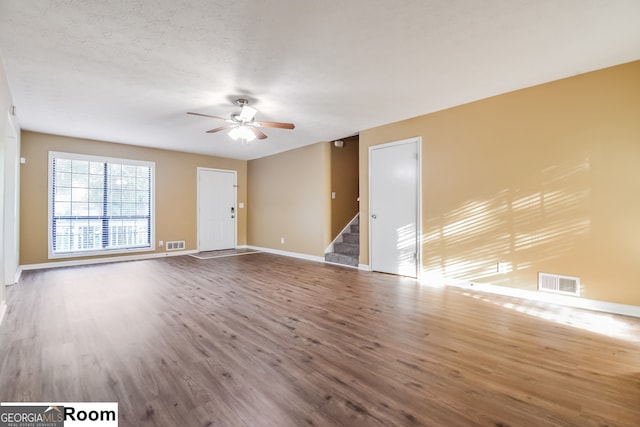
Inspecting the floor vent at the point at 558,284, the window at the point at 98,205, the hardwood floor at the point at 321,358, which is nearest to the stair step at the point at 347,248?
the hardwood floor at the point at 321,358

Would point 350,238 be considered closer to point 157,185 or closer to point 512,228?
point 512,228

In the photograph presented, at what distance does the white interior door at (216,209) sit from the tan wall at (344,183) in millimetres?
3304

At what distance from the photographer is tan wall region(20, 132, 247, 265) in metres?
5.27

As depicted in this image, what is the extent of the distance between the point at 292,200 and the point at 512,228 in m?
4.61

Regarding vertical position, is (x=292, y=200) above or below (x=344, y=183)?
below

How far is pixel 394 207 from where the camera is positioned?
489cm

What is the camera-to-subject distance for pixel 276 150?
7059 millimetres

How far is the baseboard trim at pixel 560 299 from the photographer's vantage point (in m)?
2.98

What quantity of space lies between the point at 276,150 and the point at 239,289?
403 cm

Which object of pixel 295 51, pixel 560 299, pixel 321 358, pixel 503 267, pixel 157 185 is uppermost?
pixel 295 51

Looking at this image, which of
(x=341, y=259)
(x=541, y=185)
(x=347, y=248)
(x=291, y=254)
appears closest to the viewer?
(x=541, y=185)

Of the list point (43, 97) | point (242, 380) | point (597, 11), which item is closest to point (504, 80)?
point (597, 11)

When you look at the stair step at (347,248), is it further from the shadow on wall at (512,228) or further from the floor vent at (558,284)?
the floor vent at (558,284)

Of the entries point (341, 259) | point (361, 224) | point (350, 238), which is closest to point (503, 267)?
point (361, 224)
